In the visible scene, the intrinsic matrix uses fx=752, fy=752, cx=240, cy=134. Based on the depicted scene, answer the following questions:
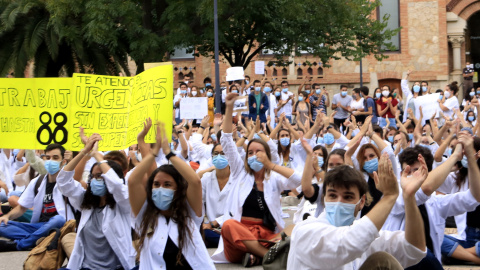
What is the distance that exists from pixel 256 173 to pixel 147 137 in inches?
81.3

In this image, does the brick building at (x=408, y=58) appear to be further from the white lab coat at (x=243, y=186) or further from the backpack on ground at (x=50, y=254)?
the backpack on ground at (x=50, y=254)

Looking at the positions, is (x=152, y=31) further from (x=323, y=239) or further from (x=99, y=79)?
(x=323, y=239)

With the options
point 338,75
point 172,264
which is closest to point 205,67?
point 338,75

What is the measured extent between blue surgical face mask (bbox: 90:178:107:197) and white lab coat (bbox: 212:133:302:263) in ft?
5.49

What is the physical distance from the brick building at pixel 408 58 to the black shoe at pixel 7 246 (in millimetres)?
21643

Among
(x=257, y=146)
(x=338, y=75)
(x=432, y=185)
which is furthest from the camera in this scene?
(x=338, y=75)

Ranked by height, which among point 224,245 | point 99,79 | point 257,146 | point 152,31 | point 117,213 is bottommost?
point 224,245

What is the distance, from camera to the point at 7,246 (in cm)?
952

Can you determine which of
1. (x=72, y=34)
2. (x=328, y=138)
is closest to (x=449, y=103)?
(x=328, y=138)

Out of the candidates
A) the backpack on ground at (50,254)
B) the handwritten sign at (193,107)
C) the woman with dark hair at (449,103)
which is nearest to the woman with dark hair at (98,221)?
the backpack on ground at (50,254)

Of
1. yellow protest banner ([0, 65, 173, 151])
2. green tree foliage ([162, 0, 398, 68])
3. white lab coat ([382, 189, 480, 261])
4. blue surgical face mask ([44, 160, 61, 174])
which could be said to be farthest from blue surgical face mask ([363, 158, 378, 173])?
green tree foliage ([162, 0, 398, 68])

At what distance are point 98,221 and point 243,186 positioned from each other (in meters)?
1.99

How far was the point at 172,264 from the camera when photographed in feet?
18.5

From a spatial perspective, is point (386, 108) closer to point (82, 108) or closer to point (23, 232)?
point (23, 232)
